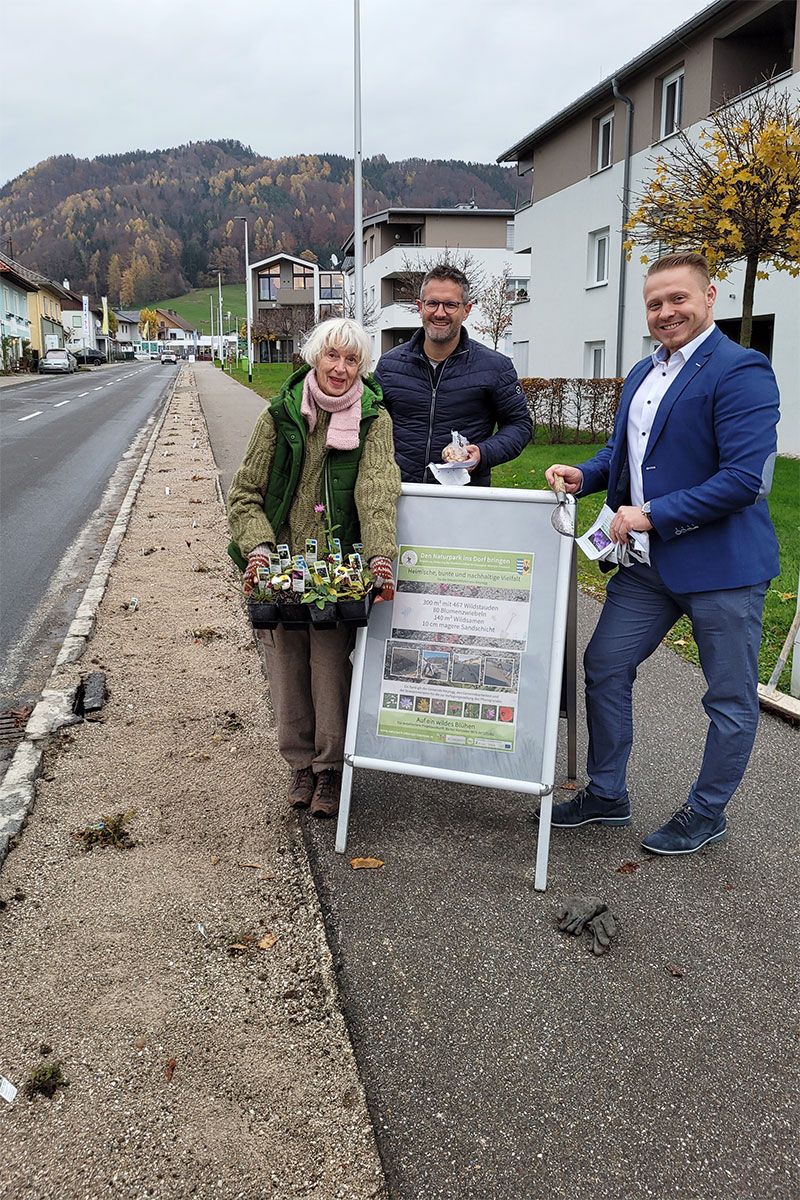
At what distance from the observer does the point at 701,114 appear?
1972cm

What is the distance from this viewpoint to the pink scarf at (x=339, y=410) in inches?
145

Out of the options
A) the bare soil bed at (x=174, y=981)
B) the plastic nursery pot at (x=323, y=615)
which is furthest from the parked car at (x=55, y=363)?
the plastic nursery pot at (x=323, y=615)

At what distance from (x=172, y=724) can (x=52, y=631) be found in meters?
2.43

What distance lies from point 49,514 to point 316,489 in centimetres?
915

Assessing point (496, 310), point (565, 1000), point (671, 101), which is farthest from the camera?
point (496, 310)

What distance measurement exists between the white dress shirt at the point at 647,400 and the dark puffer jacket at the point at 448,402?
28.4 inches

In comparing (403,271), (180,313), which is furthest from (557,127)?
(180,313)

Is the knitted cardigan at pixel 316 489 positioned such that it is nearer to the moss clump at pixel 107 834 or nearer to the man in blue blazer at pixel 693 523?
the man in blue blazer at pixel 693 523

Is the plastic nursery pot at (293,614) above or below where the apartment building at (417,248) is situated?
below

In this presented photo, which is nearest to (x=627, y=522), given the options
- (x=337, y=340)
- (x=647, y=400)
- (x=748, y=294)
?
(x=647, y=400)

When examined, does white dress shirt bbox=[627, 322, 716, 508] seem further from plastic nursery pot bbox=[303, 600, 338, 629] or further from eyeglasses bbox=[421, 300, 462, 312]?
plastic nursery pot bbox=[303, 600, 338, 629]

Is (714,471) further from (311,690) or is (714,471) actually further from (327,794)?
(327,794)

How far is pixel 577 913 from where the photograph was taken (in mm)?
3289

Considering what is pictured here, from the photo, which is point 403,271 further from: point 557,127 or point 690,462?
point 690,462
